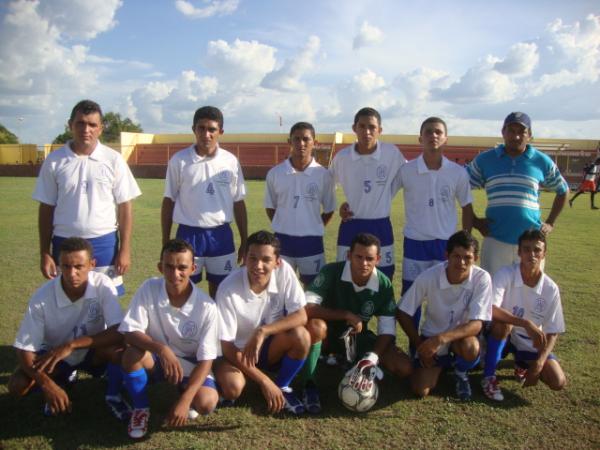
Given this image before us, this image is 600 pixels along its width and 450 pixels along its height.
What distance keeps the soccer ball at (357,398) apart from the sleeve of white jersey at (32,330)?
6.48ft

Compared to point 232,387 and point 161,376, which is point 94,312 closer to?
point 161,376

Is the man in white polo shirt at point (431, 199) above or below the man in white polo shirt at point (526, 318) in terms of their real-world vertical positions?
above

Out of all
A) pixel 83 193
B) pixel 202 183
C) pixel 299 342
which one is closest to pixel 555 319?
pixel 299 342

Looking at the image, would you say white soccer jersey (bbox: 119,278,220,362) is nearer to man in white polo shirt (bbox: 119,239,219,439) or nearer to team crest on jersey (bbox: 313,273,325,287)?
man in white polo shirt (bbox: 119,239,219,439)

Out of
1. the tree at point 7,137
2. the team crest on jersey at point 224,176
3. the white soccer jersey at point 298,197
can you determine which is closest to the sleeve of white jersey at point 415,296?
the white soccer jersey at point 298,197

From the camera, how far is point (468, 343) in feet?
11.9

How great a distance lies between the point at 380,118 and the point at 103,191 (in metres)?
2.33

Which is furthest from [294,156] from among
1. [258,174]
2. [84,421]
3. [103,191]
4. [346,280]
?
[258,174]

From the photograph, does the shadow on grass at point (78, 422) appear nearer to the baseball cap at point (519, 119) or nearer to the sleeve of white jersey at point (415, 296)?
the sleeve of white jersey at point (415, 296)

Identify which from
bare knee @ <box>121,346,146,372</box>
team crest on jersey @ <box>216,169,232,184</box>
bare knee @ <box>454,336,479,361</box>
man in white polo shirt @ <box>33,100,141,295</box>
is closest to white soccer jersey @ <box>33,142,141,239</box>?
man in white polo shirt @ <box>33,100,141,295</box>

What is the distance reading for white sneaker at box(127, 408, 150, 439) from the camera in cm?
298

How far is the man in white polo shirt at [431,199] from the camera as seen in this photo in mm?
4230

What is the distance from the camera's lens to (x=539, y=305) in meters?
3.83

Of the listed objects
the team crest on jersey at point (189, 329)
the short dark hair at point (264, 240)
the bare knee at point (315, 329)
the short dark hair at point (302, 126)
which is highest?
the short dark hair at point (302, 126)
